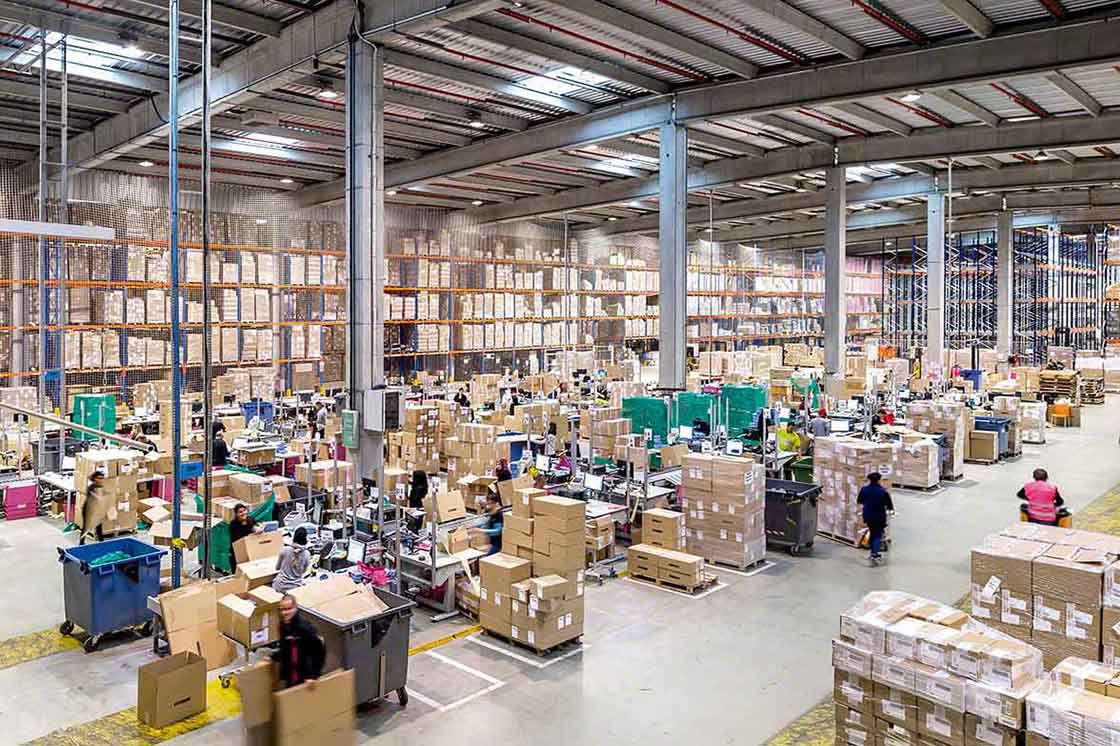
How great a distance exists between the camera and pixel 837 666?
5.59 m

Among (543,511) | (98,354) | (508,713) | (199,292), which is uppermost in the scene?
(199,292)

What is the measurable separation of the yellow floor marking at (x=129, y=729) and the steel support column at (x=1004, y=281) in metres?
29.2

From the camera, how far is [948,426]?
16.0 meters

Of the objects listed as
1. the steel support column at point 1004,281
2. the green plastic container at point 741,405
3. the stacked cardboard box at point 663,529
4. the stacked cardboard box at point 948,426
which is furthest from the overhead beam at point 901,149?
the steel support column at point 1004,281

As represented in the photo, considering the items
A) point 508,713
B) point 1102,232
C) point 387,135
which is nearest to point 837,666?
point 508,713

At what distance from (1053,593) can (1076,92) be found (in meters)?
12.5

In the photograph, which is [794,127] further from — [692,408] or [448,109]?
[448,109]

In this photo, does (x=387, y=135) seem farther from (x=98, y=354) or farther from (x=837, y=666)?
(x=837, y=666)

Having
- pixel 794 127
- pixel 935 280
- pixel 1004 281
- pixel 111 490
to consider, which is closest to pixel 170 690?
pixel 111 490

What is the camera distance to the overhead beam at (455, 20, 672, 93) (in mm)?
11875

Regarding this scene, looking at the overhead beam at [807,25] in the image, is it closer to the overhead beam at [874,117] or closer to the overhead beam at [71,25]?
the overhead beam at [874,117]

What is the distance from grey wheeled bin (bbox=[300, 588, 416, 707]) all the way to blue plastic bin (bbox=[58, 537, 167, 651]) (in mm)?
2509

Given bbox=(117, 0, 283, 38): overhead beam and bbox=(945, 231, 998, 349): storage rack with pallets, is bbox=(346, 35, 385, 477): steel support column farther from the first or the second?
bbox=(945, 231, 998, 349): storage rack with pallets

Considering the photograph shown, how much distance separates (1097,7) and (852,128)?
7.03 meters
